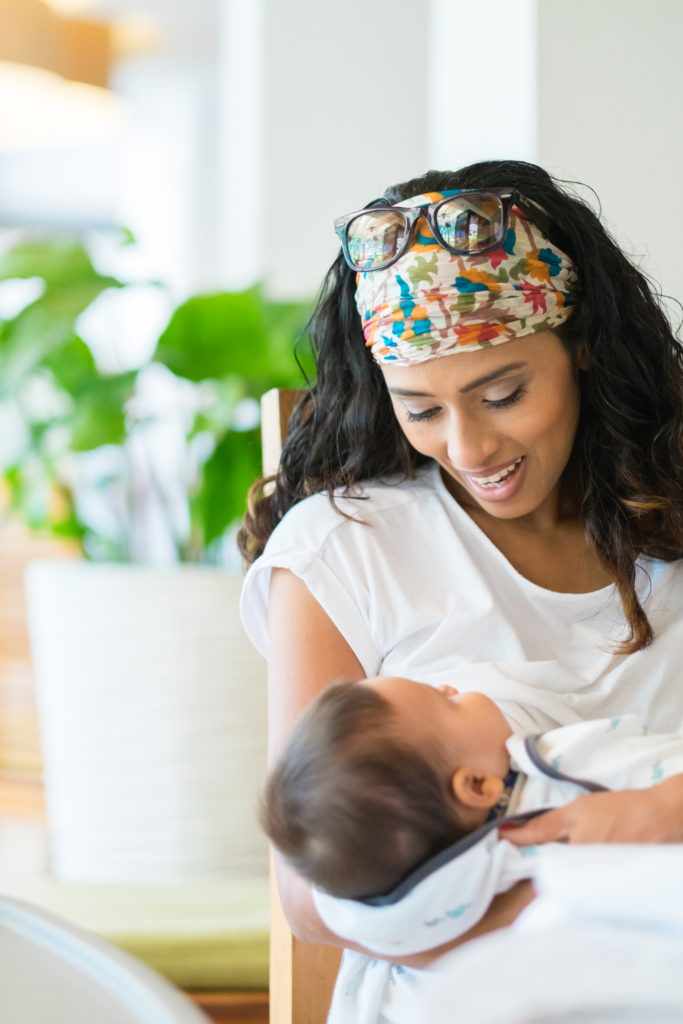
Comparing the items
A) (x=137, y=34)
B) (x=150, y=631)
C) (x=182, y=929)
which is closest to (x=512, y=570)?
(x=182, y=929)

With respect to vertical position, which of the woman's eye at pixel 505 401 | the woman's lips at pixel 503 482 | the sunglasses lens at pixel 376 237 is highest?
the sunglasses lens at pixel 376 237

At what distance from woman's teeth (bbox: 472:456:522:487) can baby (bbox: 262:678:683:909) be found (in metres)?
0.33

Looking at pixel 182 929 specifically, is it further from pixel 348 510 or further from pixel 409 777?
pixel 409 777

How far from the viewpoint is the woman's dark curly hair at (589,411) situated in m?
1.21

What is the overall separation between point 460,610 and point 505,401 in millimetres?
259

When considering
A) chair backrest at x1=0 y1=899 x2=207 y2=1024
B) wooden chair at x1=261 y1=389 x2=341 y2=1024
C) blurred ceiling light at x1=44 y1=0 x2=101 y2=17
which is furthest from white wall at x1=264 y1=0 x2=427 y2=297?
chair backrest at x1=0 y1=899 x2=207 y2=1024

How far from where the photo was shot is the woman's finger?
857mm

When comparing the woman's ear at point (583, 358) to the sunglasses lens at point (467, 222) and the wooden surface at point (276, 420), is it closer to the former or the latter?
the sunglasses lens at point (467, 222)

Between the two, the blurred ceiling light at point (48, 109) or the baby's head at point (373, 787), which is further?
the blurred ceiling light at point (48, 109)

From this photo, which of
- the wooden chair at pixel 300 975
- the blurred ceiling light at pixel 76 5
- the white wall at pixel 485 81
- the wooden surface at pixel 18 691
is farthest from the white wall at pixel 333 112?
the wooden chair at pixel 300 975

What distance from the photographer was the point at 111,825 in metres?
2.24

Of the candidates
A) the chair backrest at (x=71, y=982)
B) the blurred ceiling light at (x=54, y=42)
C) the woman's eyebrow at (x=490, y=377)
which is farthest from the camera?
the blurred ceiling light at (x=54, y=42)

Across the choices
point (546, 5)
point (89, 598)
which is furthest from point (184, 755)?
point (546, 5)

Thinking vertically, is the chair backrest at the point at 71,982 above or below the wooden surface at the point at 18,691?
above
